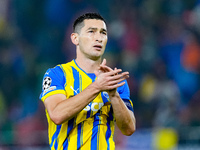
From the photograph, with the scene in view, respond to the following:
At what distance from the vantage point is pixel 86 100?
3.16m

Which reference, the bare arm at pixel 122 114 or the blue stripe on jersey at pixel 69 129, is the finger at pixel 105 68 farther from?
the blue stripe on jersey at pixel 69 129

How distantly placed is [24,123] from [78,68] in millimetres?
6041

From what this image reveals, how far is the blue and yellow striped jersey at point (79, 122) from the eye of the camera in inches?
136

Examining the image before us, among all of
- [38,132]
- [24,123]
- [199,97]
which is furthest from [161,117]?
[24,123]

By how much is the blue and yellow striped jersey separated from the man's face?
257 millimetres

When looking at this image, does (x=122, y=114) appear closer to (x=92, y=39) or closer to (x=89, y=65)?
(x=89, y=65)

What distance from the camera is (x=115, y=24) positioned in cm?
1052

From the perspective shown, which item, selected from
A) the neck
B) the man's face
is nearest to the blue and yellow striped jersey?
the neck

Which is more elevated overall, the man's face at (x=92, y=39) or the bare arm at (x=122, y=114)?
the man's face at (x=92, y=39)

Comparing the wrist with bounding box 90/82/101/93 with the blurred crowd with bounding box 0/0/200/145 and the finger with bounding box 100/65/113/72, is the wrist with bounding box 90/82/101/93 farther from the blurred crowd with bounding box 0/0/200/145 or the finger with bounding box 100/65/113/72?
the blurred crowd with bounding box 0/0/200/145

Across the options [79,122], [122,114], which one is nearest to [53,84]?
[79,122]

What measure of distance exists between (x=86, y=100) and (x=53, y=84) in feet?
1.43

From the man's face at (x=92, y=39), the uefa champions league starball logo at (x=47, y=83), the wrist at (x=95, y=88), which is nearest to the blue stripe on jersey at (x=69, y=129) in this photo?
the uefa champions league starball logo at (x=47, y=83)

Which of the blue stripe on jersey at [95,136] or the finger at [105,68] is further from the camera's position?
the blue stripe on jersey at [95,136]
